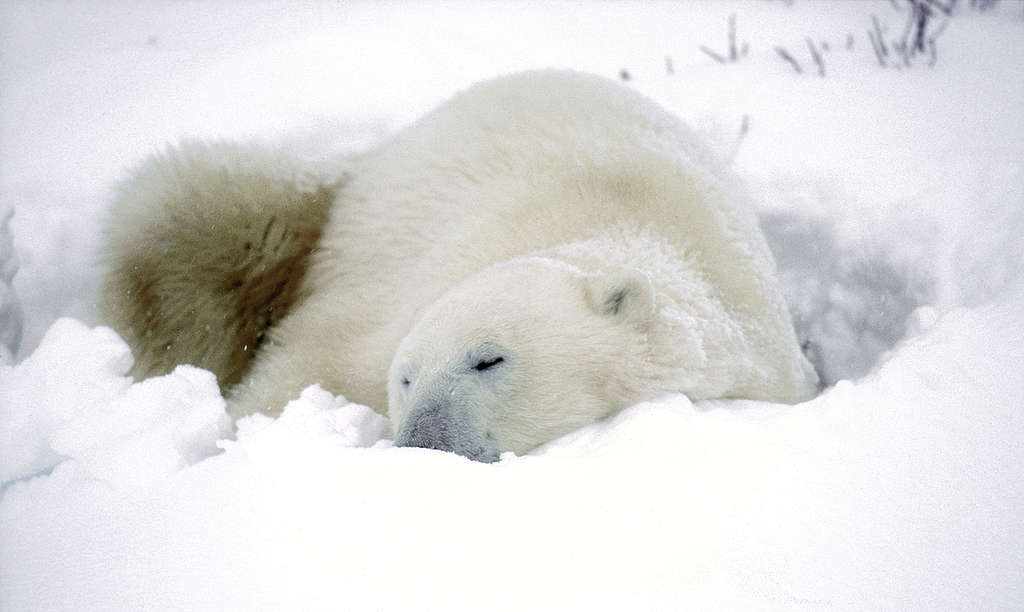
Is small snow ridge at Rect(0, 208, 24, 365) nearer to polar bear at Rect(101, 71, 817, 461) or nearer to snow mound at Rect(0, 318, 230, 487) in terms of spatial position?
polar bear at Rect(101, 71, 817, 461)

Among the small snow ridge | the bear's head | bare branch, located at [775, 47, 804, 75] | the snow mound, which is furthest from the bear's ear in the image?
bare branch, located at [775, 47, 804, 75]

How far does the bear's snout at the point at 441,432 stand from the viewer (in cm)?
178

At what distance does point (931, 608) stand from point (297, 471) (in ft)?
3.23

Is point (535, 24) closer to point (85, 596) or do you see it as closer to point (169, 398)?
point (169, 398)

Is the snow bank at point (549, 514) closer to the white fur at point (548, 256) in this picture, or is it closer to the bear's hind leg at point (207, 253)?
the white fur at point (548, 256)

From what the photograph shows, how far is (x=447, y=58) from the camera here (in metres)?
4.62

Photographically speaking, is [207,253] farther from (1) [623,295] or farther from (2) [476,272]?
(1) [623,295]

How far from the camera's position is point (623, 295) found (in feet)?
6.70

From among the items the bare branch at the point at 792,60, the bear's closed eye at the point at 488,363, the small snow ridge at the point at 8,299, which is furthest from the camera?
the bare branch at the point at 792,60

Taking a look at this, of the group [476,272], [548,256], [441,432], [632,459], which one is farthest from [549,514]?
[476,272]

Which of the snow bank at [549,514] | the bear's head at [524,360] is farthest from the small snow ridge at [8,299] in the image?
the bear's head at [524,360]

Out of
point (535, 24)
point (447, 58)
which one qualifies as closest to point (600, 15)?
point (535, 24)

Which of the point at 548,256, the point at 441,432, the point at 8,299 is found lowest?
the point at 8,299

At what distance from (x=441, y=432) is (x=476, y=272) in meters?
0.79
